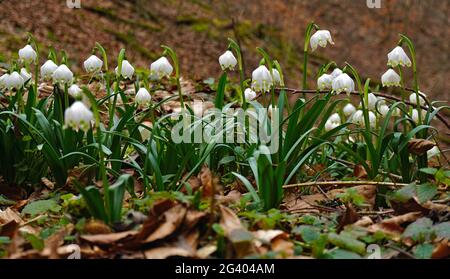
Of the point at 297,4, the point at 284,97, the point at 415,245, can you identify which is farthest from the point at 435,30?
the point at 415,245

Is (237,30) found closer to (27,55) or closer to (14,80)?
(27,55)

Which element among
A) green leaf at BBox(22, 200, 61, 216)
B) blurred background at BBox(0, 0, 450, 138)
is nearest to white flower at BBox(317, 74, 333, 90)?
green leaf at BBox(22, 200, 61, 216)

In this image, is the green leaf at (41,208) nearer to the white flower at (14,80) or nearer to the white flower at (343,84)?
the white flower at (14,80)

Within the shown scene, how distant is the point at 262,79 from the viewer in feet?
7.80

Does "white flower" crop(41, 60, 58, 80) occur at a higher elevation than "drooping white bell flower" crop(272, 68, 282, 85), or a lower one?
higher

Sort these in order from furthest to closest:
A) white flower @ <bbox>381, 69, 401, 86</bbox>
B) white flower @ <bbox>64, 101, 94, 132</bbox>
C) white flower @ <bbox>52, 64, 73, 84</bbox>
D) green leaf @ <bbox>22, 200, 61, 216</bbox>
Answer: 1. white flower @ <bbox>381, 69, 401, 86</bbox>
2. white flower @ <bbox>52, 64, 73, 84</bbox>
3. green leaf @ <bbox>22, 200, 61, 216</bbox>
4. white flower @ <bbox>64, 101, 94, 132</bbox>

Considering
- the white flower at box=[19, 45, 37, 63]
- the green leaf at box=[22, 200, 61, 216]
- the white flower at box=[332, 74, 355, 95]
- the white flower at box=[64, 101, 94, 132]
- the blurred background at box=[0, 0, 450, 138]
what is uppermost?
the blurred background at box=[0, 0, 450, 138]

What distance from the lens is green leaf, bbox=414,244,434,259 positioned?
1.61 metres

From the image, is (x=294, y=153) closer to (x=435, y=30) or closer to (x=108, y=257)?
(x=108, y=257)

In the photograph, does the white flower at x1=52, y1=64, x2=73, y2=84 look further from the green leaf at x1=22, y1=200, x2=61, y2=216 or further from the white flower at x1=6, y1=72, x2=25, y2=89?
the green leaf at x1=22, y1=200, x2=61, y2=216

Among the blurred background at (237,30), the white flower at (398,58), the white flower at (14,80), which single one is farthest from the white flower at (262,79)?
the blurred background at (237,30)

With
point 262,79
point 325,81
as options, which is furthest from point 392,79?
point 262,79

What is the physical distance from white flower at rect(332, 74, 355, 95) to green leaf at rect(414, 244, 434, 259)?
96cm

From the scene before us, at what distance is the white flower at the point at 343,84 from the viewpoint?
2.45 meters
